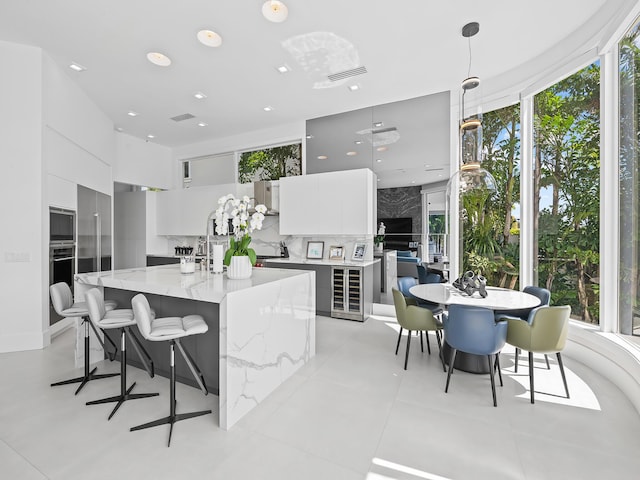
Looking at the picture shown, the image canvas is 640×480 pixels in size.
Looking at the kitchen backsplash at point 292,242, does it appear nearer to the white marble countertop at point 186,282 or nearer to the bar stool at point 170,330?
the white marble countertop at point 186,282

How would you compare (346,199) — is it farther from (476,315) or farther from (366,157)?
(476,315)

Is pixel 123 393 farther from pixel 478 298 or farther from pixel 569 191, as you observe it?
pixel 569 191

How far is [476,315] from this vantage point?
241cm

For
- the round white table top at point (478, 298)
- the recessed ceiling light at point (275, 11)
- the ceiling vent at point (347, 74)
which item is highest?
the ceiling vent at point (347, 74)

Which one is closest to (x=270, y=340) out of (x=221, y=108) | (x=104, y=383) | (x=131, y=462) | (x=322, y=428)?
(x=322, y=428)

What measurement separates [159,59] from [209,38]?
0.85 meters

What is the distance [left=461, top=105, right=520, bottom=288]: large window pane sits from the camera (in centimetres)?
404


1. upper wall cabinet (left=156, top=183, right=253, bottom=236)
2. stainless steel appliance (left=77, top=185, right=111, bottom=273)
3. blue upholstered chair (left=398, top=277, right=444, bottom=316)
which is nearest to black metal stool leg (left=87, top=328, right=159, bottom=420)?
blue upholstered chair (left=398, top=277, right=444, bottom=316)

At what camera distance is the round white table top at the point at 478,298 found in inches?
105

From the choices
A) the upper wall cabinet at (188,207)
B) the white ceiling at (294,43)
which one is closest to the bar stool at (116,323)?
the white ceiling at (294,43)

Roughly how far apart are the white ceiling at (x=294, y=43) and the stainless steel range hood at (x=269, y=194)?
1.46 m

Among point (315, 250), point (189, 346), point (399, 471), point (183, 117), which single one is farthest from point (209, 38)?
point (399, 471)

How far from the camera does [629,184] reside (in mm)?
2701

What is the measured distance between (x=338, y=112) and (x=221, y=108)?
200cm
